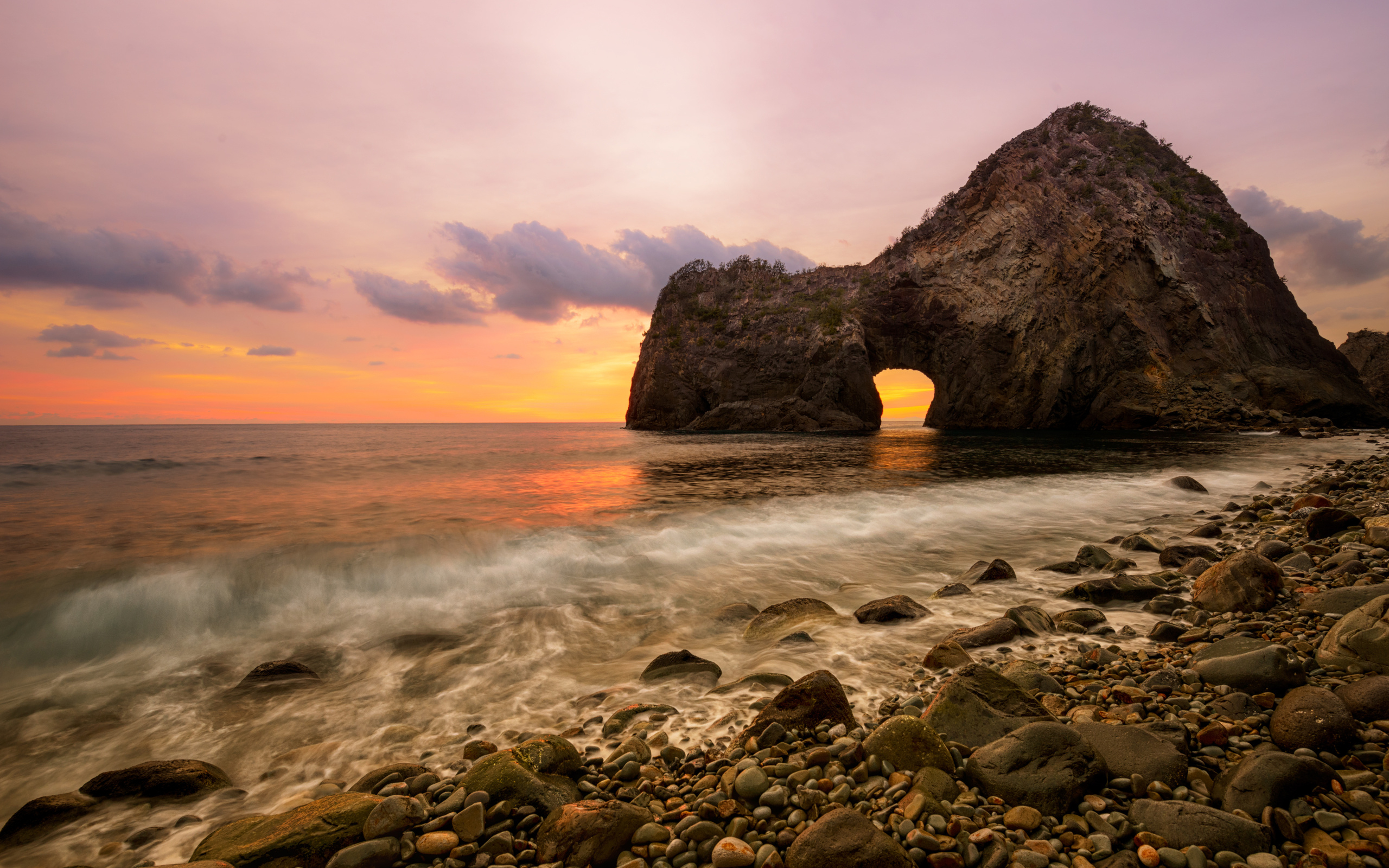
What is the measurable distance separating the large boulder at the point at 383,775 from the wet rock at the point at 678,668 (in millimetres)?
1795

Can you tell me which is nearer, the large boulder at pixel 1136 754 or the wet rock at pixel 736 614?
the large boulder at pixel 1136 754

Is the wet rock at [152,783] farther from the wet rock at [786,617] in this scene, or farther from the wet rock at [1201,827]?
the wet rock at [1201,827]

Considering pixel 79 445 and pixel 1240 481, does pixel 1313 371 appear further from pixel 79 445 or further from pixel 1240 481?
pixel 79 445

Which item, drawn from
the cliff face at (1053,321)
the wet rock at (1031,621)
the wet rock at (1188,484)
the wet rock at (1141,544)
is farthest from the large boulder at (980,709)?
the cliff face at (1053,321)

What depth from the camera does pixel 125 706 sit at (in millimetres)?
4520

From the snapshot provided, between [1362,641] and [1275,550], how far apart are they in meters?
4.11

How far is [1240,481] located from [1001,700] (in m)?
17.2

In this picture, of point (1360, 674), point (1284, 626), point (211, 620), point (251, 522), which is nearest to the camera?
point (1360, 674)

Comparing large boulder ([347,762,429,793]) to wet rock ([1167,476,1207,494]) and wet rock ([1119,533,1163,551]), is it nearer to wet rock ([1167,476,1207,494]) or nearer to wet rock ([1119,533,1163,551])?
wet rock ([1119,533,1163,551])

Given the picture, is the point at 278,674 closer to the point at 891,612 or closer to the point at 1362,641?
the point at 891,612

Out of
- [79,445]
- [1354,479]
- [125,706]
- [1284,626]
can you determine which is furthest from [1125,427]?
[79,445]

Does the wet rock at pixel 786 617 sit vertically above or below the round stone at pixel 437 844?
below

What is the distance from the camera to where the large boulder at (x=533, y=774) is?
2.69 metres

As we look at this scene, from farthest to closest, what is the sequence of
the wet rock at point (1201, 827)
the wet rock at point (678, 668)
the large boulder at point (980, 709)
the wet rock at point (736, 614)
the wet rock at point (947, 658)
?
the wet rock at point (736, 614)
the wet rock at point (678, 668)
the wet rock at point (947, 658)
the large boulder at point (980, 709)
the wet rock at point (1201, 827)
